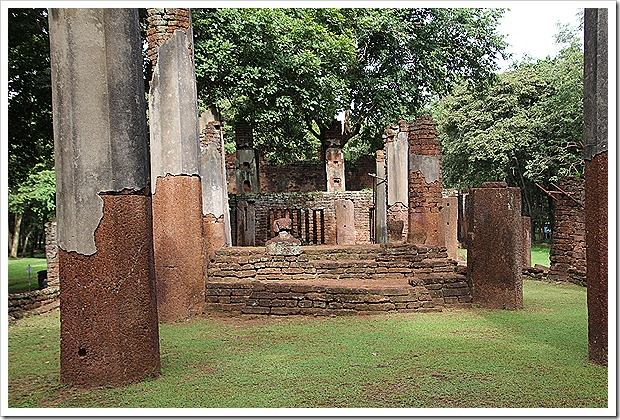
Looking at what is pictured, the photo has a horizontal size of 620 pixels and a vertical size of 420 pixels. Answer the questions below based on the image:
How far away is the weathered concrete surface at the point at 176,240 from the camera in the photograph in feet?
27.6

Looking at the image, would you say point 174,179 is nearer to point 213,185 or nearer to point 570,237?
point 213,185

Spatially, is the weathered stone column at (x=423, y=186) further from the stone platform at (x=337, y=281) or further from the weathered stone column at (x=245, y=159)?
the weathered stone column at (x=245, y=159)

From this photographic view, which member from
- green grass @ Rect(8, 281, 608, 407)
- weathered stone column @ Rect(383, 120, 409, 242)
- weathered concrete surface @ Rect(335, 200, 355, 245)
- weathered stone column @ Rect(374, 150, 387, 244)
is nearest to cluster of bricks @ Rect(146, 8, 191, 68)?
green grass @ Rect(8, 281, 608, 407)

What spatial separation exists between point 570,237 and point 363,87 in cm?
1090

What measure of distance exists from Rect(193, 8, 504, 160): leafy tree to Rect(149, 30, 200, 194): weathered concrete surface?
298 inches

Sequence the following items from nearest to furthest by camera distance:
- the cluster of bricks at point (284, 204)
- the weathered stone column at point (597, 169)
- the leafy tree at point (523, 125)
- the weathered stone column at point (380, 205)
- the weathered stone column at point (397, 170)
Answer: the weathered stone column at point (597, 169)
the weathered stone column at point (397, 170)
the weathered stone column at point (380, 205)
the cluster of bricks at point (284, 204)
the leafy tree at point (523, 125)

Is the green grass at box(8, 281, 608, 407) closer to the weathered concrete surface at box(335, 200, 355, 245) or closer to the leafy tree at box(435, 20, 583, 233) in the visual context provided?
the weathered concrete surface at box(335, 200, 355, 245)

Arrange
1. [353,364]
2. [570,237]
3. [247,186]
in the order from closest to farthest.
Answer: [353,364] < [570,237] < [247,186]

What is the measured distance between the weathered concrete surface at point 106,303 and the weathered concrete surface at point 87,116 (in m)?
0.11

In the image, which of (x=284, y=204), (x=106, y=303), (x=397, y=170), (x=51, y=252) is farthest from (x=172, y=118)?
(x=284, y=204)

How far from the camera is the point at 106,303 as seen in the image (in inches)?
192

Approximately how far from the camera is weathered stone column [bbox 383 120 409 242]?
52.5 feet

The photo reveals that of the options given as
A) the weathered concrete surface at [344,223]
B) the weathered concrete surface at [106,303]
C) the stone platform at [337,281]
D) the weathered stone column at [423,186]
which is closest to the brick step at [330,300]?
the stone platform at [337,281]

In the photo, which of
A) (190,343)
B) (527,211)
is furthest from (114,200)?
(527,211)
